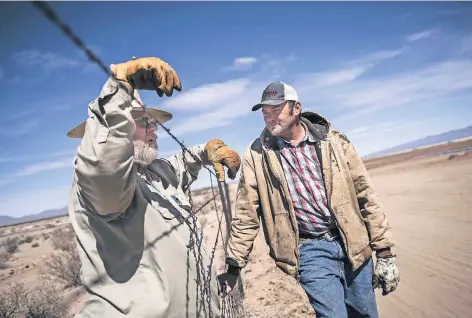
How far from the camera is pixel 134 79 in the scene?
1.52m

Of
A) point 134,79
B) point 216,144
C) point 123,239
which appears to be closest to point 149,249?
point 123,239

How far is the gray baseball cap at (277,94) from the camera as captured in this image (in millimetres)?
2621

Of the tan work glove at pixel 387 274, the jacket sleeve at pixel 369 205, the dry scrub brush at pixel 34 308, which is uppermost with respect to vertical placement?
the jacket sleeve at pixel 369 205

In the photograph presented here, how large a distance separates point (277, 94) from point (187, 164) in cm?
101

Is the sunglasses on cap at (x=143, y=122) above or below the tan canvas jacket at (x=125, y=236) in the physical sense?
above

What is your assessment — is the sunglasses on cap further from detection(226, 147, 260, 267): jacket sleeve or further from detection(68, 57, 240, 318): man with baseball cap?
detection(226, 147, 260, 267): jacket sleeve

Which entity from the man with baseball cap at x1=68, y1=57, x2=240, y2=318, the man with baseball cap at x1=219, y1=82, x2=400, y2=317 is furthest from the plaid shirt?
the man with baseball cap at x1=68, y1=57, x2=240, y2=318

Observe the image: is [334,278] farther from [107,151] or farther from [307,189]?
[107,151]

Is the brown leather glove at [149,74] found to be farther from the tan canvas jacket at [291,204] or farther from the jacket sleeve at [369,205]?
the jacket sleeve at [369,205]

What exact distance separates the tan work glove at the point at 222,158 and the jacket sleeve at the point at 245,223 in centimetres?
23

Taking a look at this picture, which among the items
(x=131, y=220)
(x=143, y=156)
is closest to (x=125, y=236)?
(x=131, y=220)

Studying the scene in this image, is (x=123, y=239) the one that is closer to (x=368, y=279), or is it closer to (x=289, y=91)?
(x=289, y=91)

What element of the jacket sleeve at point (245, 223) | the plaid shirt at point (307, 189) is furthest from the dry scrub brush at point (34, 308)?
the plaid shirt at point (307, 189)

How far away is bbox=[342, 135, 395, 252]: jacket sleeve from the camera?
2.56 meters
